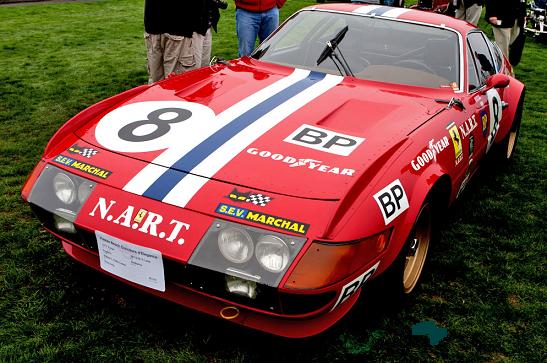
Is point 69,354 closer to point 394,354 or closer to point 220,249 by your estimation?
point 220,249

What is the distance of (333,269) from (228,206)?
0.46 metres

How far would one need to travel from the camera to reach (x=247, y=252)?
6.34ft

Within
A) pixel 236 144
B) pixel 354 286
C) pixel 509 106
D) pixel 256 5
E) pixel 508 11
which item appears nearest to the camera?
pixel 354 286

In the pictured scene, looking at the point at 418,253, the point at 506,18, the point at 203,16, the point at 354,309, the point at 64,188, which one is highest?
the point at 203,16

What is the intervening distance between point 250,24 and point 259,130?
3421 millimetres

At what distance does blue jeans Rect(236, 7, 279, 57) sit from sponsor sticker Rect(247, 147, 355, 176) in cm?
352

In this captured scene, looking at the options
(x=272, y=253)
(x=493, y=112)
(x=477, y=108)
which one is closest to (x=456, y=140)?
(x=477, y=108)

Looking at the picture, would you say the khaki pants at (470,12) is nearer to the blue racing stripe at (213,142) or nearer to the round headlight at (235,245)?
the blue racing stripe at (213,142)

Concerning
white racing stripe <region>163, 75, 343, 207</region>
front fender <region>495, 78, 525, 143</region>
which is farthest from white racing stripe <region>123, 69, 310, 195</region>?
front fender <region>495, 78, 525, 143</region>

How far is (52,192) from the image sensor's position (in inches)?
91.7

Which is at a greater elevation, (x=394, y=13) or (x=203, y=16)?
(x=394, y=13)

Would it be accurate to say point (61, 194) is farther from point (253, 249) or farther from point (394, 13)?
point (394, 13)

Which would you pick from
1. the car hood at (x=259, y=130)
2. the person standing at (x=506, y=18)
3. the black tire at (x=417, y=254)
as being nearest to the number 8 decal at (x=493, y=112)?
the car hood at (x=259, y=130)

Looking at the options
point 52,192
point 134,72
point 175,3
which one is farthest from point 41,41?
point 52,192
